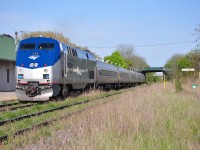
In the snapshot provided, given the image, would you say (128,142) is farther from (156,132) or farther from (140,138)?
(156,132)

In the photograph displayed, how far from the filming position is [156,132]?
8.23 m

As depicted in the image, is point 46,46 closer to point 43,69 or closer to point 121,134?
point 43,69

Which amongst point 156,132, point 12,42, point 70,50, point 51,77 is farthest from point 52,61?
point 12,42

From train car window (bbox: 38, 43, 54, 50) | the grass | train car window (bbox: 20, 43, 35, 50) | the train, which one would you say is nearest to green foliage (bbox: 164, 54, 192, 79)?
the train

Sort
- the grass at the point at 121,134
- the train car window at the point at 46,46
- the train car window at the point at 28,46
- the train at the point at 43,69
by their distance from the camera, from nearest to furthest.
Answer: the grass at the point at 121,134
the train at the point at 43,69
the train car window at the point at 46,46
the train car window at the point at 28,46

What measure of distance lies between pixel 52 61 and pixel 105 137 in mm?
11413

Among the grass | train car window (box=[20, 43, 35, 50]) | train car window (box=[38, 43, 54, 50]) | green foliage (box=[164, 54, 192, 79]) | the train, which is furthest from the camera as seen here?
green foliage (box=[164, 54, 192, 79])

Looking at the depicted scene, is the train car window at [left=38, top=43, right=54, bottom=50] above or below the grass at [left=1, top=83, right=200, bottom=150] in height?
above

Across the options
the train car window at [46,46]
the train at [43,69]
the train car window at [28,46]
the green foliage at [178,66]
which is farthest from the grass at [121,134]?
the green foliage at [178,66]

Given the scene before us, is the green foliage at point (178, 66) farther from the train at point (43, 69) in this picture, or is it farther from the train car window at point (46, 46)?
the train car window at point (46, 46)

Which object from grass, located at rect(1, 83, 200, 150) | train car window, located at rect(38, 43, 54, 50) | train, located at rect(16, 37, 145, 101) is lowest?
grass, located at rect(1, 83, 200, 150)

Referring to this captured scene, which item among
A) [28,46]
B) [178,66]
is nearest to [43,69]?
[28,46]

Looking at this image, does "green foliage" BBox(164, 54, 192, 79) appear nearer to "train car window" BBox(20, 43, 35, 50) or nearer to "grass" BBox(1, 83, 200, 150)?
"train car window" BBox(20, 43, 35, 50)

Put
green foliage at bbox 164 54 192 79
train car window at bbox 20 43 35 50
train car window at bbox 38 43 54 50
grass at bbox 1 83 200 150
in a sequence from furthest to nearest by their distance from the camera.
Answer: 1. green foliage at bbox 164 54 192 79
2. train car window at bbox 20 43 35 50
3. train car window at bbox 38 43 54 50
4. grass at bbox 1 83 200 150
